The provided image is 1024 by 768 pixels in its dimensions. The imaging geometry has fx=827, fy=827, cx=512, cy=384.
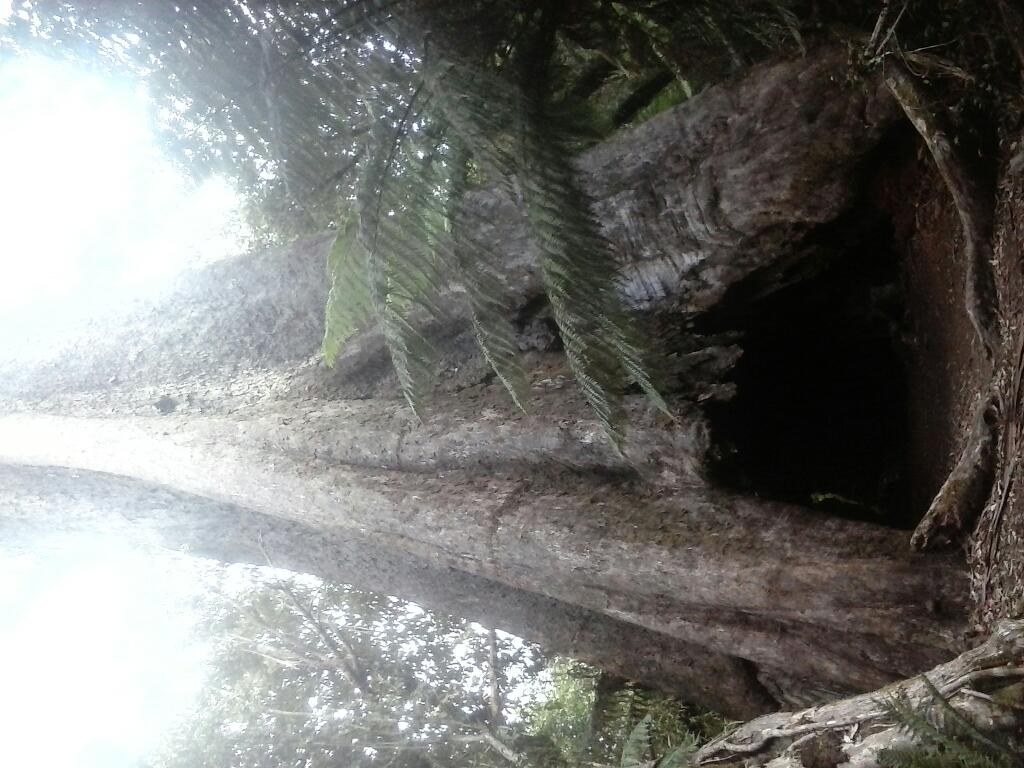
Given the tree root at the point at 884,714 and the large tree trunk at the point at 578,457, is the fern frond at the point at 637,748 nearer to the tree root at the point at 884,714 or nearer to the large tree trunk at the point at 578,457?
the large tree trunk at the point at 578,457

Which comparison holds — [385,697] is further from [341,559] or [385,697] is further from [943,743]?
[943,743]

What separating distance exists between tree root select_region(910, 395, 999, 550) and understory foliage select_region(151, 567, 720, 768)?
141 centimetres

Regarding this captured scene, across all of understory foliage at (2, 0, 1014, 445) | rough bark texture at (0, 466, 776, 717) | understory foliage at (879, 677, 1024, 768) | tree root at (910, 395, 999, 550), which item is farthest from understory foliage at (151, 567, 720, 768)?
understory foliage at (879, 677, 1024, 768)

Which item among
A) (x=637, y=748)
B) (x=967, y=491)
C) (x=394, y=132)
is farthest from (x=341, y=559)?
(x=967, y=491)

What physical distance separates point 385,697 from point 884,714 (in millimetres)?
2786

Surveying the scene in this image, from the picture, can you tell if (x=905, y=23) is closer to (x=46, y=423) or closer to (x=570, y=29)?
(x=570, y=29)

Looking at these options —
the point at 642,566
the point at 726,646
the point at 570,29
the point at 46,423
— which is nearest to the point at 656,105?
the point at 570,29

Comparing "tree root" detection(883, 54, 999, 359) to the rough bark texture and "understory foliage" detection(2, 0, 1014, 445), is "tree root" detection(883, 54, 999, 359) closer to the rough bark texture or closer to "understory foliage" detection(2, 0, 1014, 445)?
"understory foliage" detection(2, 0, 1014, 445)

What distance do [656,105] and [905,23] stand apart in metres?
1.22

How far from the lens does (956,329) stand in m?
2.23

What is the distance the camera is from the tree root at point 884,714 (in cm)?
121

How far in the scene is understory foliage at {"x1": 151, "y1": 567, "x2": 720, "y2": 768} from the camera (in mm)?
3262

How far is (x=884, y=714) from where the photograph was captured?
135 cm

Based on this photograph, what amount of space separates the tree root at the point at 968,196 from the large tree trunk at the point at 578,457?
23 centimetres
